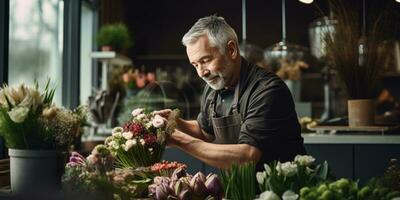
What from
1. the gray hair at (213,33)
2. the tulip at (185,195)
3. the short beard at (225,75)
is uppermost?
the gray hair at (213,33)

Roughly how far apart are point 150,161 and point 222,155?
287 millimetres

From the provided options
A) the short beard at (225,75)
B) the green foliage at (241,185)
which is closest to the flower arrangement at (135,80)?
the short beard at (225,75)

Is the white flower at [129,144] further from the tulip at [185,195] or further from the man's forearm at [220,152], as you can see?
the tulip at [185,195]

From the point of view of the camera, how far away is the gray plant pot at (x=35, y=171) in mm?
1947

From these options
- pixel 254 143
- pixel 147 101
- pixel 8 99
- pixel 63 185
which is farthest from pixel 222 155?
pixel 147 101

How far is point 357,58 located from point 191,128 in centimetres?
148

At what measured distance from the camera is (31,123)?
1957 millimetres

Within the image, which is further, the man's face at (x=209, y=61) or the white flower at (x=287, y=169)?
the man's face at (x=209, y=61)

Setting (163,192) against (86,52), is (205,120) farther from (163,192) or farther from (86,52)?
(86,52)

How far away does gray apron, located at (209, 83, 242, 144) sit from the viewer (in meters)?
2.72

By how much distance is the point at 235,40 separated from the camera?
265cm

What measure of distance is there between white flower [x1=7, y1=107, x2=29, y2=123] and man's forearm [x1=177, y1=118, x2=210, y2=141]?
43.7 inches

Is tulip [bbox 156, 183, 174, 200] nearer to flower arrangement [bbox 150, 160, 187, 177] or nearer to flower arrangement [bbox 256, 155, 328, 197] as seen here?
flower arrangement [bbox 150, 160, 187, 177]

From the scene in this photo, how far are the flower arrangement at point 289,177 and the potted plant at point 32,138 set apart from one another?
2.26 ft
